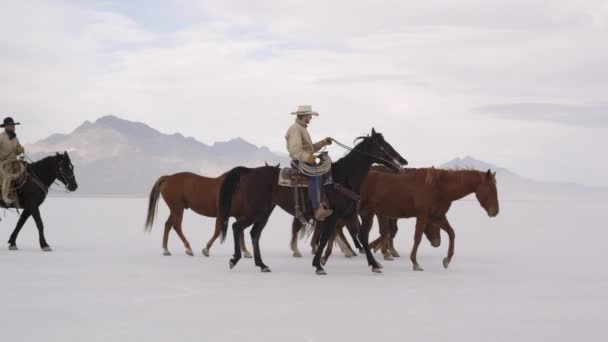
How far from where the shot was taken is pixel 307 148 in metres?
12.3

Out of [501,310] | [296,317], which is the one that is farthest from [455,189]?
[296,317]

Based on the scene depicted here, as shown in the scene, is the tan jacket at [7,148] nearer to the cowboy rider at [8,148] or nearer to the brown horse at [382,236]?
the cowboy rider at [8,148]

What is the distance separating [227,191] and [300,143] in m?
1.75

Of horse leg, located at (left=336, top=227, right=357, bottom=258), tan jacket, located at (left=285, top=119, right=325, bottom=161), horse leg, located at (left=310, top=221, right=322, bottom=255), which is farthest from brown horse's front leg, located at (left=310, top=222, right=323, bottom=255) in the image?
tan jacket, located at (left=285, top=119, right=325, bottom=161)

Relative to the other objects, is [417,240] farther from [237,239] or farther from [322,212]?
[237,239]

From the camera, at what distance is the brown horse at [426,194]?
12953 mm

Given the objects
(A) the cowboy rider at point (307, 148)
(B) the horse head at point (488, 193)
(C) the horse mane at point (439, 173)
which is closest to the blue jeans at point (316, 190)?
(A) the cowboy rider at point (307, 148)

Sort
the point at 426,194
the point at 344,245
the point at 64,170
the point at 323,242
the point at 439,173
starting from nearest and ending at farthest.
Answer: the point at 323,242, the point at 426,194, the point at 439,173, the point at 344,245, the point at 64,170

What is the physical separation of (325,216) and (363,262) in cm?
241

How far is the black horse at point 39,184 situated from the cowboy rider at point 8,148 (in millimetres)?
313

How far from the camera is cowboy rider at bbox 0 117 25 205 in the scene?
15.3 m

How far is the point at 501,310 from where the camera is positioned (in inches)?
345

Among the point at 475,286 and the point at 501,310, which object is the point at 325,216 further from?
the point at 501,310

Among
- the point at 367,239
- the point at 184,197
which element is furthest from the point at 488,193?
the point at 184,197
